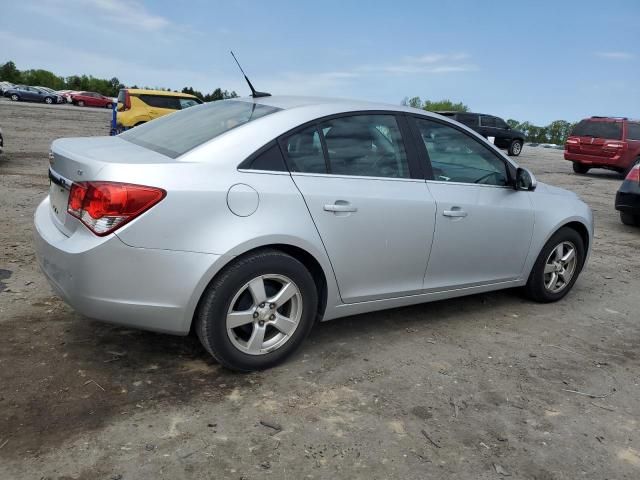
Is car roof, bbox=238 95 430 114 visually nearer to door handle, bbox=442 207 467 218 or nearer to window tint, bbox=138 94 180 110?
door handle, bbox=442 207 467 218

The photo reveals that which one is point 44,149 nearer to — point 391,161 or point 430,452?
point 391,161

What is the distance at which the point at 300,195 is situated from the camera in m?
3.32

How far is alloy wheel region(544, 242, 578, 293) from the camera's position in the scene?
490 centimetres

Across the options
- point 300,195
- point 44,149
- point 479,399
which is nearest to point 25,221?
point 300,195

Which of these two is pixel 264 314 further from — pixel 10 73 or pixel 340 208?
pixel 10 73

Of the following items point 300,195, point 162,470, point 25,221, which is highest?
point 300,195

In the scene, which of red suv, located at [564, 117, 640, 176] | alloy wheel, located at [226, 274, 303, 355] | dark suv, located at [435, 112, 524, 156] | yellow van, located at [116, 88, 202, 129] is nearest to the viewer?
alloy wheel, located at [226, 274, 303, 355]

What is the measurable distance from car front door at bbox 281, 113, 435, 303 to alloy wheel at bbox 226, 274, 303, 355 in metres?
0.35

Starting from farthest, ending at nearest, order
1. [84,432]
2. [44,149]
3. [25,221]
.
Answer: [44,149], [25,221], [84,432]

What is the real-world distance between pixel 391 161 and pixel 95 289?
1.99 m

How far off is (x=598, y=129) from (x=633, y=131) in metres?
0.91

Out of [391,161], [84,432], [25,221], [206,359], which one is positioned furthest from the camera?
[25,221]

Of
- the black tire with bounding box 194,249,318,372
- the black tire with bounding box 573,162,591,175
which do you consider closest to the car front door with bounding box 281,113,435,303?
the black tire with bounding box 194,249,318,372

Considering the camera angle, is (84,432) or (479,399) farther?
(479,399)
